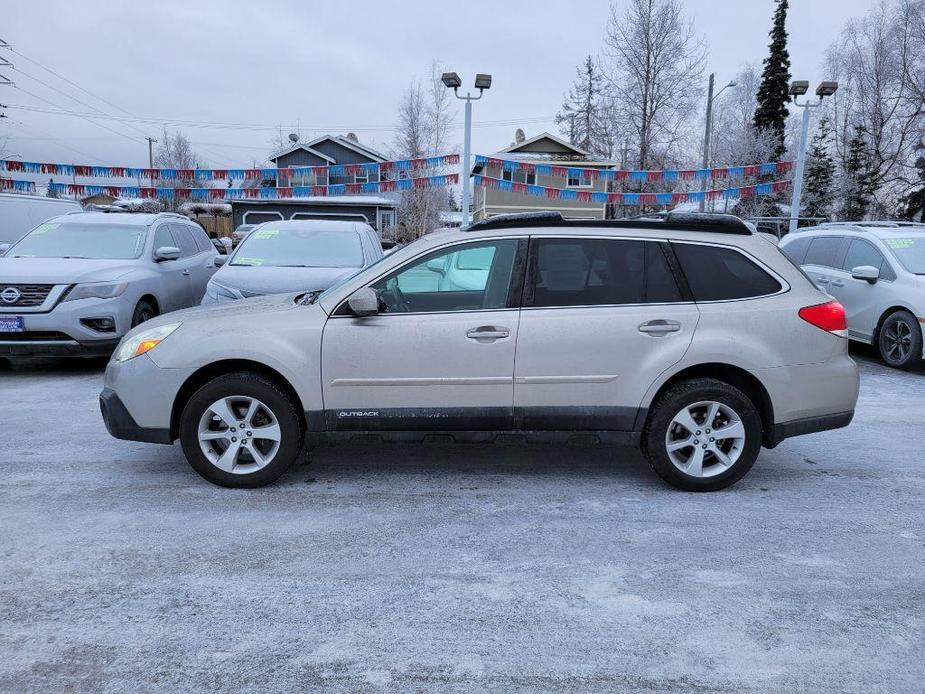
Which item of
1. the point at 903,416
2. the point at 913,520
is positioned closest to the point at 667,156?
the point at 903,416

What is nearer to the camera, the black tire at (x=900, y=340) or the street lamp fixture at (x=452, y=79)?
the black tire at (x=900, y=340)

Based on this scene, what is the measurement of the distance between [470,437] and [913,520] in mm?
2543

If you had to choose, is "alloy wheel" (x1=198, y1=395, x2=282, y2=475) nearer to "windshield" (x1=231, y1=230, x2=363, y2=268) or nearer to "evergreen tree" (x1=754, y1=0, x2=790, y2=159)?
"windshield" (x1=231, y1=230, x2=363, y2=268)

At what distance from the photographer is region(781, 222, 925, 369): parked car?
8.31 m

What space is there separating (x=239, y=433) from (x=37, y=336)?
4465mm

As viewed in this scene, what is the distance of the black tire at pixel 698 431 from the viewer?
13.7ft

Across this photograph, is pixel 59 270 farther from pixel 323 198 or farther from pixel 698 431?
pixel 323 198

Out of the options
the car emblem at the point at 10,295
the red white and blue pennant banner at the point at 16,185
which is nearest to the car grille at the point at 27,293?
the car emblem at the point at 10,295

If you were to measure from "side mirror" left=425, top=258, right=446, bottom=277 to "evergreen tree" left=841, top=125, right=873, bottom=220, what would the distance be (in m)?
39.9

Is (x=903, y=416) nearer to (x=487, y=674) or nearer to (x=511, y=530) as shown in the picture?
(x=511, y=530)

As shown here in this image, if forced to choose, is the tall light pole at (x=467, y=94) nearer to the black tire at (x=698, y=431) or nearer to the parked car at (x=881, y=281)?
the parked car at (x=881, y=281)

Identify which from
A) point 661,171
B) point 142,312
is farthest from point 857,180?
→ point 142,312

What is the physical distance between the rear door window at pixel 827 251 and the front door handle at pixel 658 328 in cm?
676

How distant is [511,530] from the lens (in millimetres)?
3766
